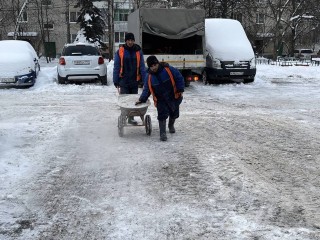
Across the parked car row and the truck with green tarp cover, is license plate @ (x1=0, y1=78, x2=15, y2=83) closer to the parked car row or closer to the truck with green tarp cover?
the parked car row

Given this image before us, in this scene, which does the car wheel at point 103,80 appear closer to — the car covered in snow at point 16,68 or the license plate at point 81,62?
the license plate at point 81,62

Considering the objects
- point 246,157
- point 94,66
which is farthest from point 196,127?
point 94,66

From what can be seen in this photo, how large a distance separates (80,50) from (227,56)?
554 cm

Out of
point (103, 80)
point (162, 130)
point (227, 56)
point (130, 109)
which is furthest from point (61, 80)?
point (162, 130)

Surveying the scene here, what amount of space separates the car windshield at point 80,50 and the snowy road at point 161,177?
226 inches

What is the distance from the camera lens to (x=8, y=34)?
5141 cm

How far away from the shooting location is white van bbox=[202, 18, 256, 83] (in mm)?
15523

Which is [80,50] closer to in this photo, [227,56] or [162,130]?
[227,56]

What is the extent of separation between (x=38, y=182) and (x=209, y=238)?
238 cm

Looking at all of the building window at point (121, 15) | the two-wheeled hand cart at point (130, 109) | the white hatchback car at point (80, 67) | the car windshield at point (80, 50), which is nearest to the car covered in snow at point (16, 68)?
the white hatchback car at point (80, 67)

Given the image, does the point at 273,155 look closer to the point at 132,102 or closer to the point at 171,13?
the point at 132,102

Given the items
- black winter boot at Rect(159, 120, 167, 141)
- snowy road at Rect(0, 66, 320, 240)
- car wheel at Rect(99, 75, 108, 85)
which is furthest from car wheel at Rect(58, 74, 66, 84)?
black winter boot at Rect(159, 120, 167, 141)

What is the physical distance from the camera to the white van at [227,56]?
15.5 meters

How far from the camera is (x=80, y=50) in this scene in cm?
1548
